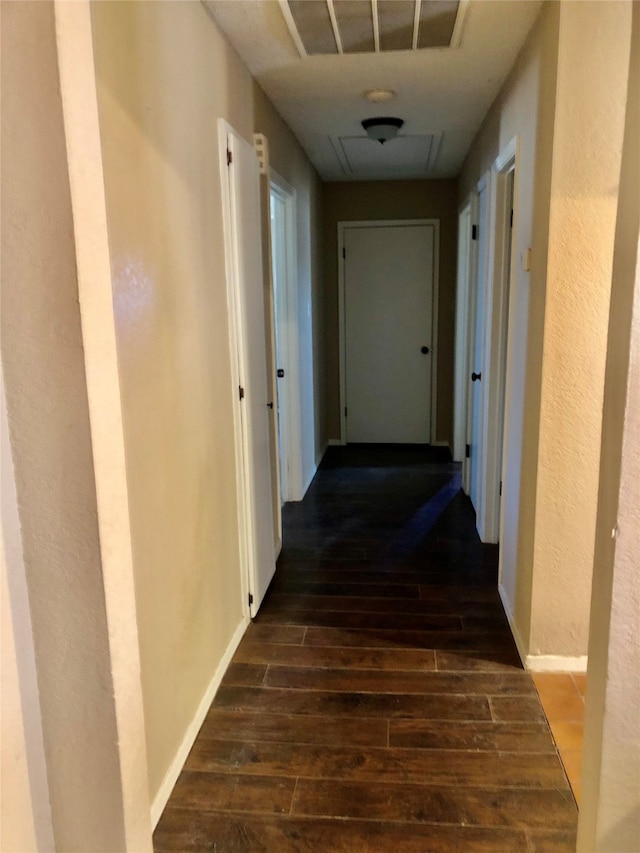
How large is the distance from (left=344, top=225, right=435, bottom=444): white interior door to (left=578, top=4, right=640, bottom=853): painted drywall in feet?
14.7

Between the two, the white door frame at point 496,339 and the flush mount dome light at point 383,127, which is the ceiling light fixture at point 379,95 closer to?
the flush mount dome light at point 383,127

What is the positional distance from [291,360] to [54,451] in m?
3.01

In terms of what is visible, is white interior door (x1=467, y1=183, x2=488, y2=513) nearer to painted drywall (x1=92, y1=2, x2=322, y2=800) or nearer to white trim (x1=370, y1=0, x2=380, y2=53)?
white trim (x1=370, y1=0, x2=380, y2=53)

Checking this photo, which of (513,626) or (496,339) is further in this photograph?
(496,339)

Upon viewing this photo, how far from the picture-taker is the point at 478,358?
3977 mm

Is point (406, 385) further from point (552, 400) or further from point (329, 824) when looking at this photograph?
point (329, 824)

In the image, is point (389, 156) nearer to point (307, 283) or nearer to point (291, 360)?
point (307, 283)

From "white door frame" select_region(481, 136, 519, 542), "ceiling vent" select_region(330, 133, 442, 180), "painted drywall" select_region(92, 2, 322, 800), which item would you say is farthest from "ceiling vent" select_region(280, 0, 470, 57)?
"ceiling vent" select_region(330, 133, 442, 180)

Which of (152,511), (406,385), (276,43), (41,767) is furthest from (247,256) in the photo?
(406,385)

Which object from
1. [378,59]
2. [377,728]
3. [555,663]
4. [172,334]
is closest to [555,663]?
[555,663]

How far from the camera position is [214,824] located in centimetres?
175

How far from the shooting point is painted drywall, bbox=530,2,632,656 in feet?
6.57

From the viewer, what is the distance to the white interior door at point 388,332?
18.5ft

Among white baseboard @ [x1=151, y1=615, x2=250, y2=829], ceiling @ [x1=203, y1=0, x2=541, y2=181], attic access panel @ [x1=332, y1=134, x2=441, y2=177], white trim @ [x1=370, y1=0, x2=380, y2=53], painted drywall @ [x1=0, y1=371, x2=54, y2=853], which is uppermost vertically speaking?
attic access panel @ [x1=332, y1=134, x2=441, y2=177]
